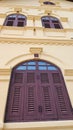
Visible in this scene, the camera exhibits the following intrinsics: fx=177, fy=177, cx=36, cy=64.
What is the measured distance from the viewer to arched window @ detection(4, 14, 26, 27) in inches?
339

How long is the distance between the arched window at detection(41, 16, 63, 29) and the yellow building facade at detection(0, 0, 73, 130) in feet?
0.65

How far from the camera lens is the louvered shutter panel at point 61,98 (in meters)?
4.54

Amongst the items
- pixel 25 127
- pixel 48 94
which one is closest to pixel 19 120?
pixel 25 127

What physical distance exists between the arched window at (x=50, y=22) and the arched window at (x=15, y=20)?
3.38 feet

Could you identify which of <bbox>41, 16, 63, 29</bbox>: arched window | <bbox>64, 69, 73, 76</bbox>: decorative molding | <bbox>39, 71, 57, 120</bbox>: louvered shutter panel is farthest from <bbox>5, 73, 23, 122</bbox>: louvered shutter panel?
<bbox>41, 16, 63, 29</bbox>: arched window

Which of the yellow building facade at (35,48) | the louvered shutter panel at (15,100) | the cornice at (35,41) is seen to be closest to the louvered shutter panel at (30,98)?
the louvered shutter panel at (15,100)

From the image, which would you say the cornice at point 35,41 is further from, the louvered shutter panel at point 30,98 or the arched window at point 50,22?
the louvered shutter panel at point 30,98

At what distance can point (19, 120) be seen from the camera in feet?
14.1

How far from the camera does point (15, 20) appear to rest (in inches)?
354

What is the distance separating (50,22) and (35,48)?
9.73 ft

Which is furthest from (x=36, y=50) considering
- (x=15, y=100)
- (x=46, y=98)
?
(x=15, y=100)

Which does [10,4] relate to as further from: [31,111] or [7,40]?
[31,111]

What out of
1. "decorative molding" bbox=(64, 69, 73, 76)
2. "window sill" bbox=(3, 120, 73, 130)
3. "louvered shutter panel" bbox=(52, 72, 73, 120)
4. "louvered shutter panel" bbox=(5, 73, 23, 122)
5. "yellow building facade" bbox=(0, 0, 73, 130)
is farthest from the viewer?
"decorative molding" bbox=(64, 69, 73, 76)

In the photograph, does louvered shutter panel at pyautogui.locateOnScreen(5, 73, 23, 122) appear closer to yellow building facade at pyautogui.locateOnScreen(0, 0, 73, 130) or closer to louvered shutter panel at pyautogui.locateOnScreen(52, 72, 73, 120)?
yellow building facade at pyautogui.locateOnScreen(0, 0, 73, 130)
